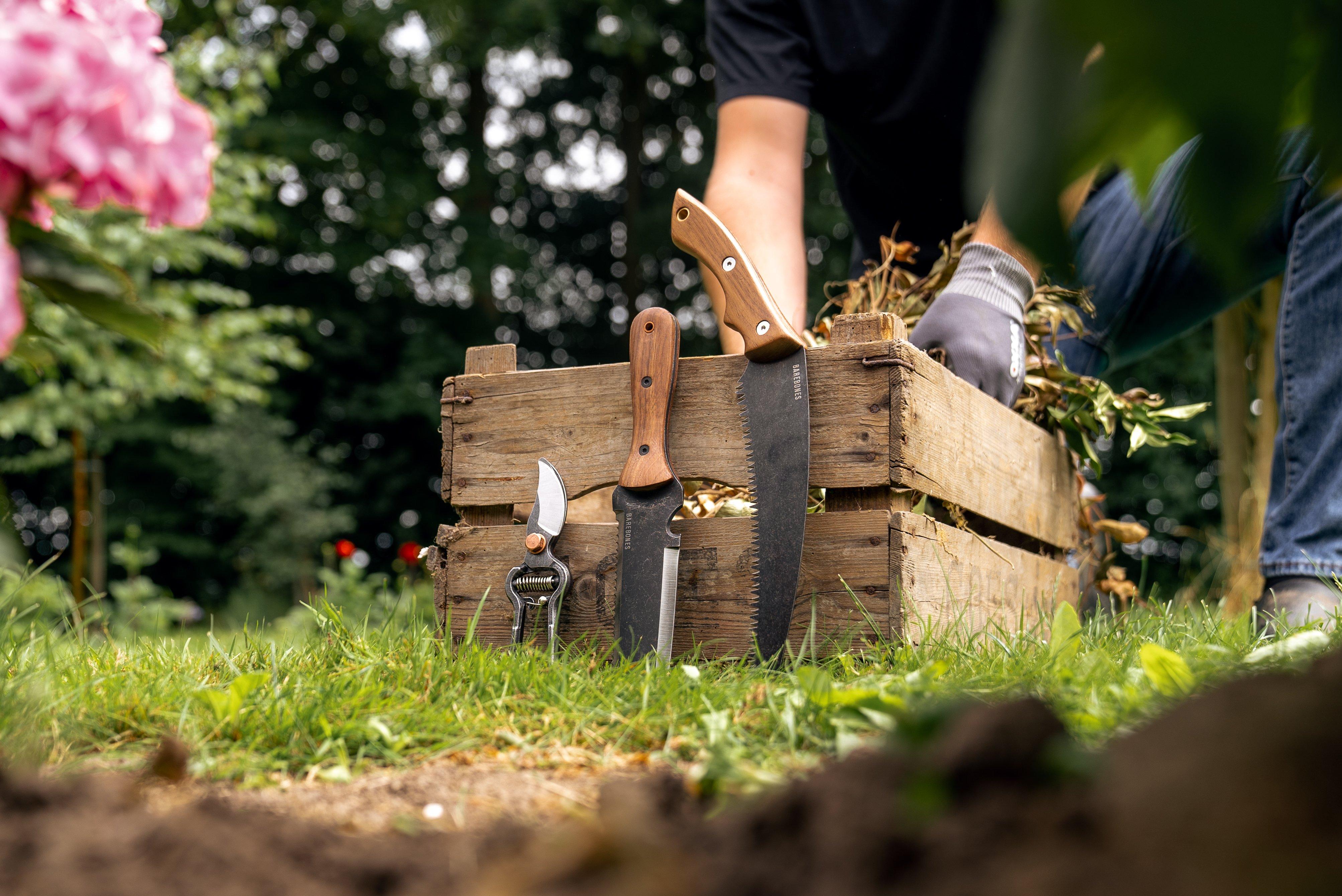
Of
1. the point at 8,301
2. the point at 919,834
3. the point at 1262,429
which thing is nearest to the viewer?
the point at 919,834

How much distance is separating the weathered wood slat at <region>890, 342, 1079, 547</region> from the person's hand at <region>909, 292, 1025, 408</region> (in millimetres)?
76

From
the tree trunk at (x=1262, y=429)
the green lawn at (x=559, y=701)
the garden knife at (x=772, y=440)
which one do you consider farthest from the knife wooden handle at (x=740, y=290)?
the tree trunk at (x=1262, y=429)

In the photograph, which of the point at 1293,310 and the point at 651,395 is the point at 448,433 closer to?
the point at 651,395

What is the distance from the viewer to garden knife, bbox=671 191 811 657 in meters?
1.95

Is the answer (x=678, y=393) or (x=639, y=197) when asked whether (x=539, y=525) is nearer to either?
(x=678, y=393)

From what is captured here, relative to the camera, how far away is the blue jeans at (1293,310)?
2275 mm

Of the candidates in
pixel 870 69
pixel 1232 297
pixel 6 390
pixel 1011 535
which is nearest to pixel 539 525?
pixel 1011 535

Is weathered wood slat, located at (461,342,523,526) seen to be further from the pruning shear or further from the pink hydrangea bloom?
the pink hydrangea bloom

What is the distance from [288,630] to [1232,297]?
11.0 ft

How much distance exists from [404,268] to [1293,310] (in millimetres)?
13070

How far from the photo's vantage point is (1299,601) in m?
2.24

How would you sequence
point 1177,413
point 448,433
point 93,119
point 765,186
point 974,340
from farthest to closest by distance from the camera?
point 765,186 < point 1177,413 < point 448,433 < point 974,340 < point 93,119

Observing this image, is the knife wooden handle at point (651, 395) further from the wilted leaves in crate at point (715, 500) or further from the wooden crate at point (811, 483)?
the wilted leaves in crate at point (715, 500)

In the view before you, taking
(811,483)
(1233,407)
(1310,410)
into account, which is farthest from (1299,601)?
(1233,407)
